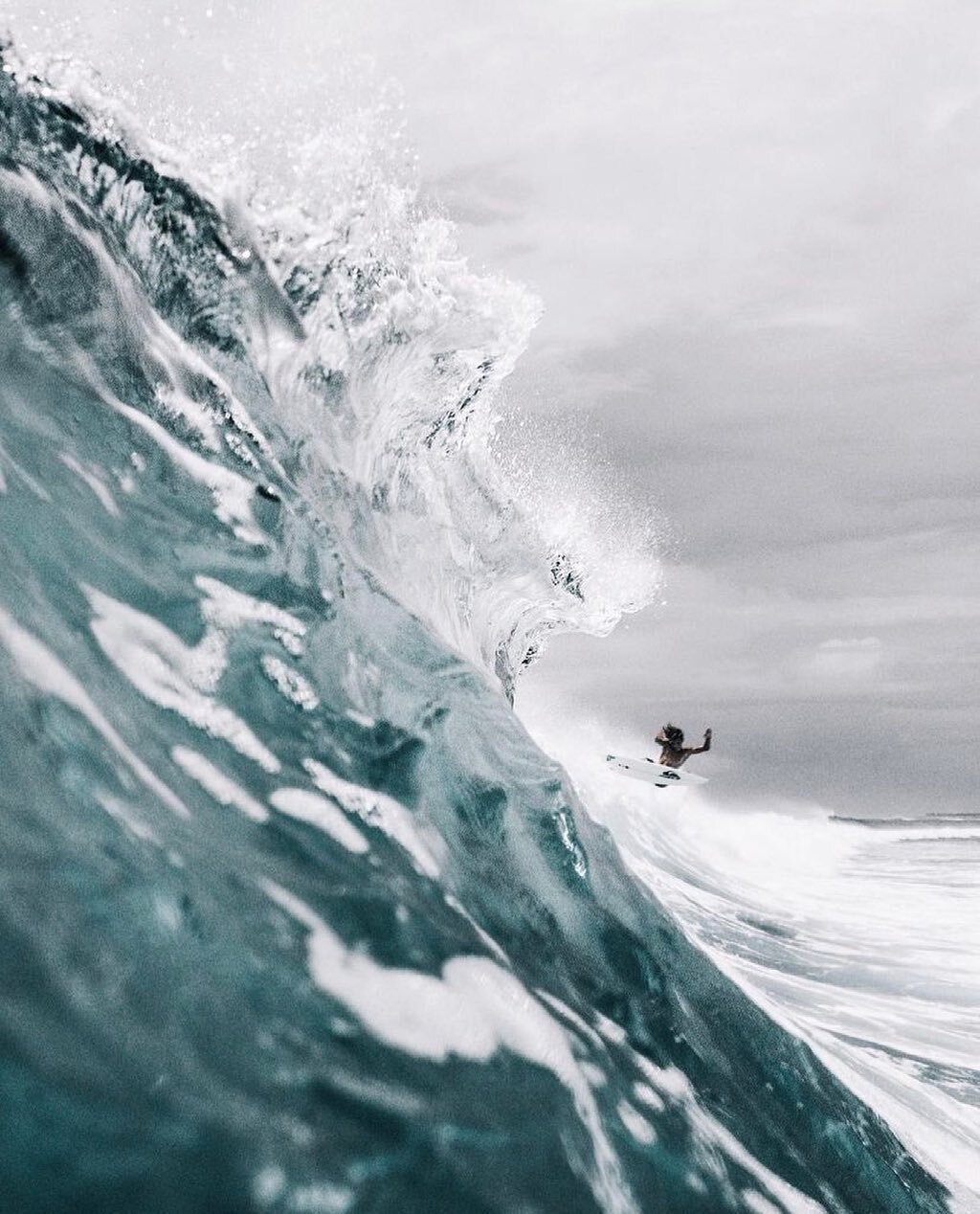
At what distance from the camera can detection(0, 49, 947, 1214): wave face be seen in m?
2.17

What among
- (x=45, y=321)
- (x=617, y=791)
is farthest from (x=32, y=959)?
(x=617, y=791)

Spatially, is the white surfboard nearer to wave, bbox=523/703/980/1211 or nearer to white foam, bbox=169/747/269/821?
wave, bbox=523/703/980/1211

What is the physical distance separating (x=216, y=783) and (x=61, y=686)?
0.56 meters

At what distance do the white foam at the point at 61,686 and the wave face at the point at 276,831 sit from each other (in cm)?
1

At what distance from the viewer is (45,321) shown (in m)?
3.68

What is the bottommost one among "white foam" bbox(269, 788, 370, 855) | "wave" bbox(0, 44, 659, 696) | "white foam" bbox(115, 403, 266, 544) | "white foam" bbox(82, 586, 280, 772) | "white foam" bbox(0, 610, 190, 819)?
"white foam" bbox(0, 610, 190, 819)

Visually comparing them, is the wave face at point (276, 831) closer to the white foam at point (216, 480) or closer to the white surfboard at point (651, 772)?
the white foam at point (216, 480)

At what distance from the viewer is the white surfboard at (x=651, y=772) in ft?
45.5

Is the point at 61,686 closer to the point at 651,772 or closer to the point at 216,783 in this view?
the point at 216,783

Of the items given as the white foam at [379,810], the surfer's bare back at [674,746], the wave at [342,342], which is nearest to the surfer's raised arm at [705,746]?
the surfer's bare back at [674,746]

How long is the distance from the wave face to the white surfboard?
876 cm

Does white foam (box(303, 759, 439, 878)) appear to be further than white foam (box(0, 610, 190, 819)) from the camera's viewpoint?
Result: Yes

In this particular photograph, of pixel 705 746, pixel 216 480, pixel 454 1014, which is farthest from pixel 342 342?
pixel 705 746

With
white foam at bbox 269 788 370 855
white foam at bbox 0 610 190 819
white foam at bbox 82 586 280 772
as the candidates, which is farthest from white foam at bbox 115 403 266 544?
white foam at bbox 0 610 190 819
